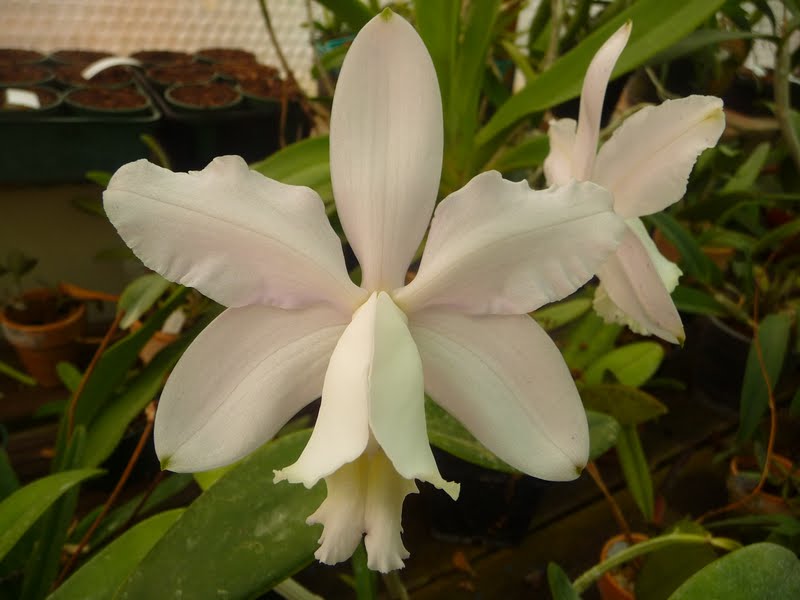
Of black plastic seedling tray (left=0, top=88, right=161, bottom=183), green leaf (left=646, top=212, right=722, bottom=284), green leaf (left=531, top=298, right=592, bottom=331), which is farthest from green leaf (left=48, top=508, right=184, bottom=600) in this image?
black plastic seedling tray (left=0, top=88, right=161, bottom=183)

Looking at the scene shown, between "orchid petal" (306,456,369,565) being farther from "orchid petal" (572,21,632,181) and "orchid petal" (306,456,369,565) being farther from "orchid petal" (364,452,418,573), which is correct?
"orchid petal" (572,21,632,181)

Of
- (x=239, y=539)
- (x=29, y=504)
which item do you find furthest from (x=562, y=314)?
(x=29, y=504)

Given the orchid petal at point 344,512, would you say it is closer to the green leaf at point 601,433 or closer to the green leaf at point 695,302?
the green leaf at point 601,433

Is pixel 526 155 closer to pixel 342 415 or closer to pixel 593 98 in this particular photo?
pixel 593 98

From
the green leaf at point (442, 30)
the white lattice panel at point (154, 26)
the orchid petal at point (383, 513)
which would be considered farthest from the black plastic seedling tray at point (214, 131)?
the orchid petal at point (383, 513)

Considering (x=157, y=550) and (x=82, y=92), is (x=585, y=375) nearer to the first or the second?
(x=157, y=550)
